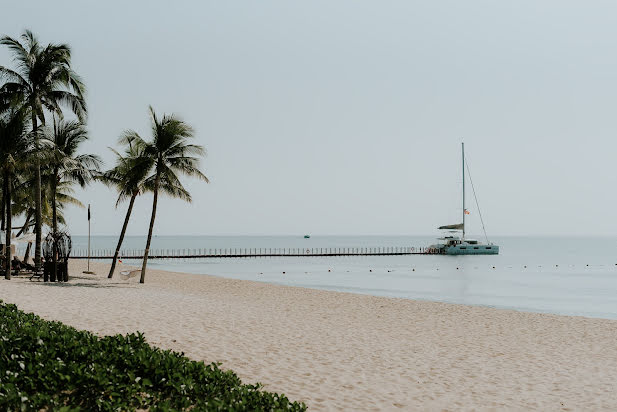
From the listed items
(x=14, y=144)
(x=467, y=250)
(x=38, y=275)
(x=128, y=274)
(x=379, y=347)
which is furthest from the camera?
(x=467, y=250)

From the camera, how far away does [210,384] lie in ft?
22.0

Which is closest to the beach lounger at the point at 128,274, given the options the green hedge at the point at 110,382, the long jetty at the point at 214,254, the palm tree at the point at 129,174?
the palm tree at the point at 129,174

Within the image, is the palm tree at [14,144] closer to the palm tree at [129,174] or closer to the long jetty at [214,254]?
the palm tree at [129,174]

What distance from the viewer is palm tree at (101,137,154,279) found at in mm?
28416

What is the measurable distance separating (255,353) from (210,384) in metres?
4.85

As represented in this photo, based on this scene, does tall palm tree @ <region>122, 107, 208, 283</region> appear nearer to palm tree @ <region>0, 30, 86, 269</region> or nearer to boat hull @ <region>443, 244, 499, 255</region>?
palm tree @ <region>0, 30, 86, 269</region>

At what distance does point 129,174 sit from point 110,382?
23.4 m

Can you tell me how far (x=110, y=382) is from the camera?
21.1 feet

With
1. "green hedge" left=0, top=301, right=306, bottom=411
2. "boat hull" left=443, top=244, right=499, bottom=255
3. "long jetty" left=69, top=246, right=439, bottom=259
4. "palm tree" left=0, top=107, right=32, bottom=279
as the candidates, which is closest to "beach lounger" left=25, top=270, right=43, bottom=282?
"palm tree" left=0, top=107, right=32, bottom=279

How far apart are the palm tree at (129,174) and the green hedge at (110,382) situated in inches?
841

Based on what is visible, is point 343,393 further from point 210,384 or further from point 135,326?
point 135,326

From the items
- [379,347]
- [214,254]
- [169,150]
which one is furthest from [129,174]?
[214,254]

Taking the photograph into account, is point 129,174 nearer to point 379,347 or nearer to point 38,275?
point 38,275

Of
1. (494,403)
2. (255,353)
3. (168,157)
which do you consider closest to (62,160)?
(168,157)
